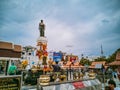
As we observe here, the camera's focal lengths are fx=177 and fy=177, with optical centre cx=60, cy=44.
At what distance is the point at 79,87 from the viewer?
29.2 feet

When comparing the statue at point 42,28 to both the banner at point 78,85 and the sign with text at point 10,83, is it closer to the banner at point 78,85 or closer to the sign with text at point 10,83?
the banner at point 78,85

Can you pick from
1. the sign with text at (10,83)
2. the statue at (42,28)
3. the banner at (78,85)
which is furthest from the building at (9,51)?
the sign with text at (10,83)

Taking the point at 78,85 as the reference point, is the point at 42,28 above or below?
above

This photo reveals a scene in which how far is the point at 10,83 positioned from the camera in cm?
542

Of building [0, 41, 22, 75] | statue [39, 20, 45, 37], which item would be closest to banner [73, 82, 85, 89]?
statue [39, 20, 45, 37]

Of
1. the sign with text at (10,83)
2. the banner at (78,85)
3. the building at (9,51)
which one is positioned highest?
the building at (9,51)

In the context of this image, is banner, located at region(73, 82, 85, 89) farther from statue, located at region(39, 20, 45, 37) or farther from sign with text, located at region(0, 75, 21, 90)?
statue, located at region(39, 20, 45, 37)

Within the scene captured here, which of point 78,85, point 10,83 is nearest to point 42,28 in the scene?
point 78,85

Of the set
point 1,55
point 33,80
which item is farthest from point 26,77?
point 1,55

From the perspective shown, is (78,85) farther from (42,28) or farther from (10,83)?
(42,28)

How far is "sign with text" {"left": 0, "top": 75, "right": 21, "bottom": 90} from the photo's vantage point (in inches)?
203

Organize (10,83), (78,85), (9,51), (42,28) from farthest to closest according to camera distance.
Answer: (9,51) → (42,28) → (78,85) → (10,83)

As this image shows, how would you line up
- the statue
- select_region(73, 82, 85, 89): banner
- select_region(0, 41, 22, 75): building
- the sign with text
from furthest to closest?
select_region(0, 41, 22, 75): building → the statue → select_region(73, 82, 85, 89): banner → the sign with text

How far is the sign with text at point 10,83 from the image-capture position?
5152 mm
